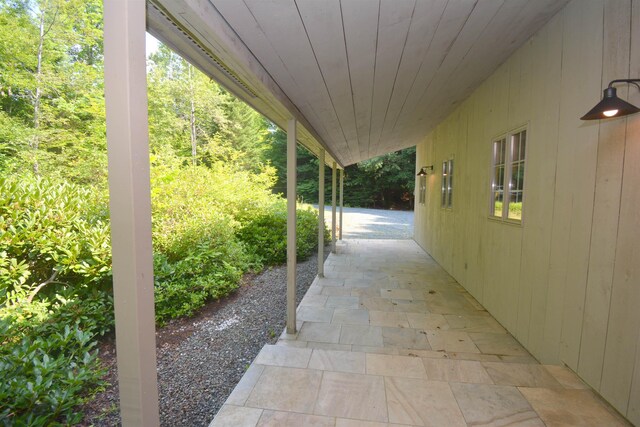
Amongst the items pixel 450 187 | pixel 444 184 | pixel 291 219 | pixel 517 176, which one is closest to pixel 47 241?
pixel 291 219

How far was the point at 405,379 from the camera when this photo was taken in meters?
2.03

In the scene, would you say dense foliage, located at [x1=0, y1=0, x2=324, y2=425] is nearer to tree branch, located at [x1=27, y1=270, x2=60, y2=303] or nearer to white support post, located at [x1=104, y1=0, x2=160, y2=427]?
tree branch, located at [x1=27, y1=270, x2=60, y2=303]

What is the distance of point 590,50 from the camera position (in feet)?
6.42

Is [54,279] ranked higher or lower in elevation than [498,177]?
lower

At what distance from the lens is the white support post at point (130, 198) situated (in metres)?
0.90

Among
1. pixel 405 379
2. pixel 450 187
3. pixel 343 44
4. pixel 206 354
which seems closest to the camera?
pixel 343 44

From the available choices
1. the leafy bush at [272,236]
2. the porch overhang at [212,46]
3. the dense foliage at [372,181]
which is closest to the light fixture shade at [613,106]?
the porch overhang at [212,46]

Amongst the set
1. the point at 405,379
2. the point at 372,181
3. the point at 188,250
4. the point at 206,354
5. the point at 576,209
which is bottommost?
the point at 206,354

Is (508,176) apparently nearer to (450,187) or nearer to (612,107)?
(612,107)

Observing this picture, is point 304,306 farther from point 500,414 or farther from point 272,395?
point 500,414

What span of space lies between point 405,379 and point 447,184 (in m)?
4.29

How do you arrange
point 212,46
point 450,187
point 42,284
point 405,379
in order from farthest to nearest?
point 450,187 → point 42,284 → point 405,379 → point 212,46

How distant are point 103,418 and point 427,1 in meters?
3.26

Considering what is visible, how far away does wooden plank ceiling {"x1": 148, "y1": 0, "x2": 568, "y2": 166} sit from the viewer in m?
1.40
